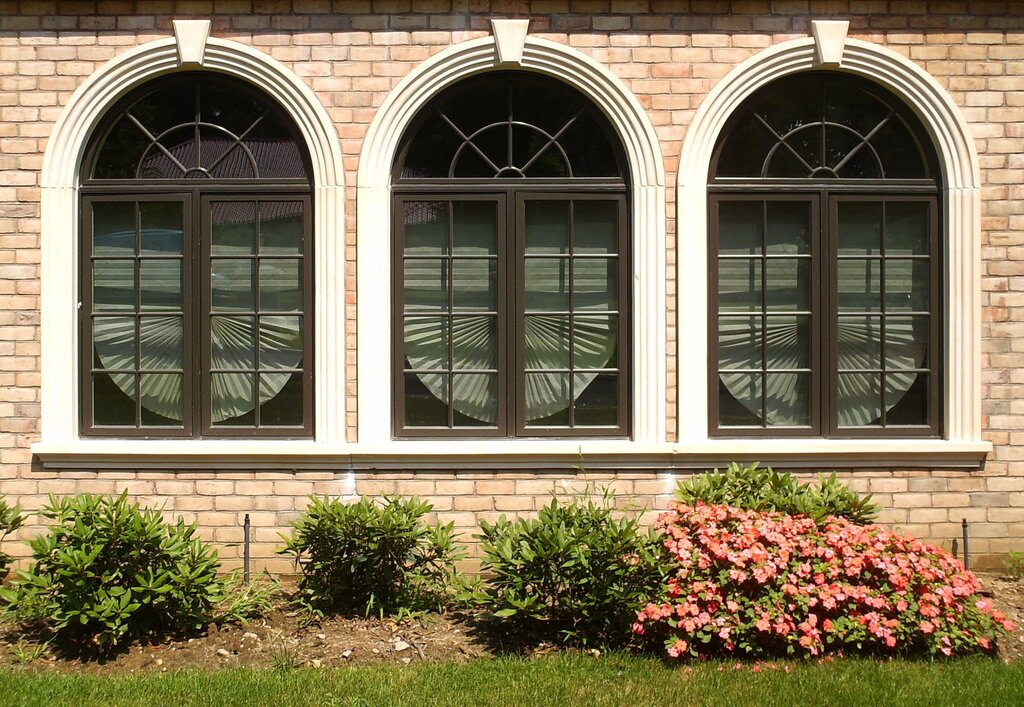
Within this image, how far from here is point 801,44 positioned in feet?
20.4

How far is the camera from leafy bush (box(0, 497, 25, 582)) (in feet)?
19.0

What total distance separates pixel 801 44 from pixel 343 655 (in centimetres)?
513

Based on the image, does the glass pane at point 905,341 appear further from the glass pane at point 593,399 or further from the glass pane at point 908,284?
the glass pane at point 593,399

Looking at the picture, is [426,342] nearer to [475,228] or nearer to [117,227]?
[475,228]

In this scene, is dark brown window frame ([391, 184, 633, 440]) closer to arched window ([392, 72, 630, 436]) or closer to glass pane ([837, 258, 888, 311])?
arched window ([392, 72, 630, 436])

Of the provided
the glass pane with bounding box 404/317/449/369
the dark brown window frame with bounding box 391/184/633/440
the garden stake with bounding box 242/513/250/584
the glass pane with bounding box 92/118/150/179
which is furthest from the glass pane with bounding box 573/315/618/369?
the glass pane with bounding box 92/118/150/179

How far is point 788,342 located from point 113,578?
188 inches

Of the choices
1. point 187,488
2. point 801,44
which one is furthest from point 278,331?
point 801,44

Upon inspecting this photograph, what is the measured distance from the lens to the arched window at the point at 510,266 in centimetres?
633

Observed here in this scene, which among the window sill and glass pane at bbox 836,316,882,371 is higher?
glass pane at bbox 836,316,882,371

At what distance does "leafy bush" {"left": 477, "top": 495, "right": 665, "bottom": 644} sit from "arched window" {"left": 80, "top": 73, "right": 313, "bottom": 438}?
2078 millimetres

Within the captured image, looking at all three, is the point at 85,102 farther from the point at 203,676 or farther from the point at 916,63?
the point at 916,63

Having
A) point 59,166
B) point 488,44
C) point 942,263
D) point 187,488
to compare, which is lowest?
point 187,488

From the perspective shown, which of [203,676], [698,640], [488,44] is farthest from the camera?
[488,44]
